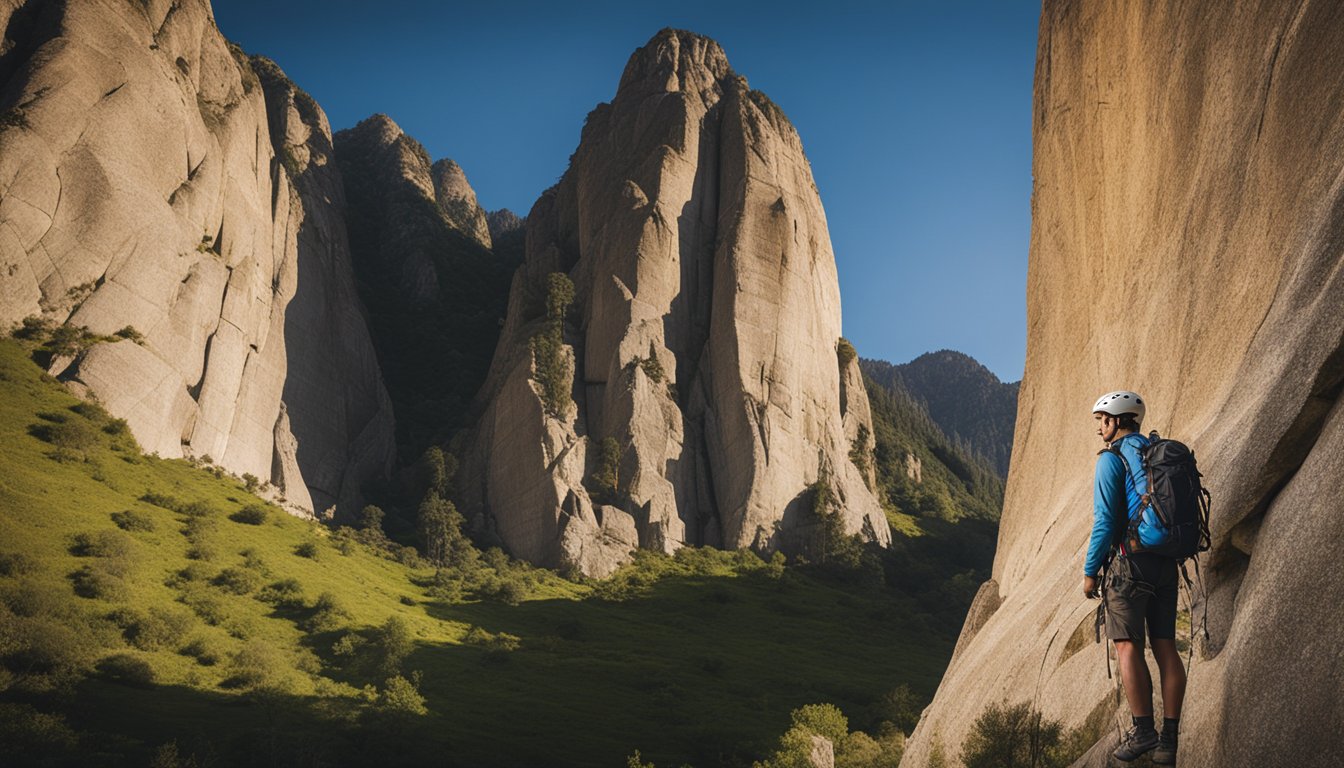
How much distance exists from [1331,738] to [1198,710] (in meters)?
2.24

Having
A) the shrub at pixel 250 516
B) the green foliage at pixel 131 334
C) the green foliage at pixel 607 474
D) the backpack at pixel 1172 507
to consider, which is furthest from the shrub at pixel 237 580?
the backpack at pixel 1172 507

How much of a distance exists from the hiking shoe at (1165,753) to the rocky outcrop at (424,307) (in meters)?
134

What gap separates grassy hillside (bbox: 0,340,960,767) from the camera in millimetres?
51969

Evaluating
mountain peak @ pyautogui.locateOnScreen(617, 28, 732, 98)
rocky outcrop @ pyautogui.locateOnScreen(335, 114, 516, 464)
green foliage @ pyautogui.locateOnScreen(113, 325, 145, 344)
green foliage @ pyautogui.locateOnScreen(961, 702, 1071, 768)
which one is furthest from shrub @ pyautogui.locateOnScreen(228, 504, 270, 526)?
mountain peak @ pyautogui.locateOnScreen(617, 28, 732, 98)

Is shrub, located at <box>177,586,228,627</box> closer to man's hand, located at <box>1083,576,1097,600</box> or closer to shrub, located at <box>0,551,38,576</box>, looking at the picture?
shrub, located at <box>0,551,38,576</box>

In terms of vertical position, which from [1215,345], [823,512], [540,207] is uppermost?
[540,207]

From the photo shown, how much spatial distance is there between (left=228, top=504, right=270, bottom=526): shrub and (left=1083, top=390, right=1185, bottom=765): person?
92793 millimetres

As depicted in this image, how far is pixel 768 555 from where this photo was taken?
118500mm

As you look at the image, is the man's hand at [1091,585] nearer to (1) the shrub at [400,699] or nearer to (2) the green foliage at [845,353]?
(1) the shrub at [400,699]

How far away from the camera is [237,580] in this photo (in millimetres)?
74312

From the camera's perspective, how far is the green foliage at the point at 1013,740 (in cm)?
1227

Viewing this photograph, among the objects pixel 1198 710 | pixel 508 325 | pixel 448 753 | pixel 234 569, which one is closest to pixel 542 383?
pixel 508 325

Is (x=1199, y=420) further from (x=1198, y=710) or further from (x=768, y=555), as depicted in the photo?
(x=768, y=555)

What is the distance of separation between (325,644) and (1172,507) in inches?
2843
